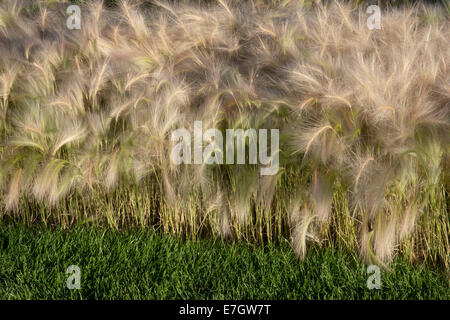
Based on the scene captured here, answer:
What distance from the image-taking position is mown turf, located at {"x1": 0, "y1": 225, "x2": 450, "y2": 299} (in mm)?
2461

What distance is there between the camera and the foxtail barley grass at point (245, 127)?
2.55 meters

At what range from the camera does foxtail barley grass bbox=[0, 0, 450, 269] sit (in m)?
2.55

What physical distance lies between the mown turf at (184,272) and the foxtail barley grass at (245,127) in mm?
106

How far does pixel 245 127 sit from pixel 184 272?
797 mm

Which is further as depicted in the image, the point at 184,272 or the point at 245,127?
the point at 245,127

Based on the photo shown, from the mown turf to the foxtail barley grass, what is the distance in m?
0.11

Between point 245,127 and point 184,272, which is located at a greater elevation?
point 245,127

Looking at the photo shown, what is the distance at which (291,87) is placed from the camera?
113 inches

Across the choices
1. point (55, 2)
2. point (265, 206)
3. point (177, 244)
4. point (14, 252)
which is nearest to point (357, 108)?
point (265, 206)

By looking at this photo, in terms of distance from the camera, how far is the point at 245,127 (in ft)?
9.02

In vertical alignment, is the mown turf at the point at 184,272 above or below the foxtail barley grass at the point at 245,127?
below

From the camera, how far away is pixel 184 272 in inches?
103

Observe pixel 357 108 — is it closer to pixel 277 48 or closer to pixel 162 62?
pixel 277 48

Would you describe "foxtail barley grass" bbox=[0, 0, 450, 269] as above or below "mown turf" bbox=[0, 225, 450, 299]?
above
